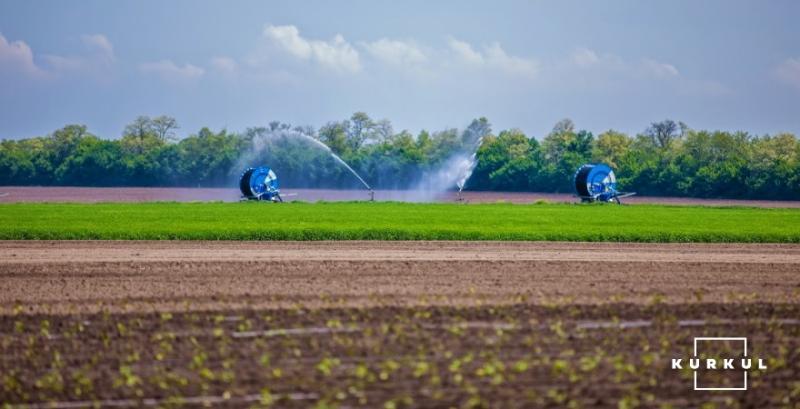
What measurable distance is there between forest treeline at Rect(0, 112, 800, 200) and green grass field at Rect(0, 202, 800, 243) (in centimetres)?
2074

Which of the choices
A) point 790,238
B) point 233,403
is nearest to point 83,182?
point 790,238

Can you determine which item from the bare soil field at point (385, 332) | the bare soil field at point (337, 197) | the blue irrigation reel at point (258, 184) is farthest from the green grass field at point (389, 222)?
the bare soil field at point (337, 197)

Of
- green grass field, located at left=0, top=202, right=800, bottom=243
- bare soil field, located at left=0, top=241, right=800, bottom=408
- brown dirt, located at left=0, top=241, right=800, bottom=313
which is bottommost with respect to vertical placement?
bare soil field, located at left=0, top=241, right=800, bottom=408

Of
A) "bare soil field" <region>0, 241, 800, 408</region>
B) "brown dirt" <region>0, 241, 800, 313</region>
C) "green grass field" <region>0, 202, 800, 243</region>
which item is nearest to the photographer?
"bare soil field" <region>0, 241, 800, 408</region>

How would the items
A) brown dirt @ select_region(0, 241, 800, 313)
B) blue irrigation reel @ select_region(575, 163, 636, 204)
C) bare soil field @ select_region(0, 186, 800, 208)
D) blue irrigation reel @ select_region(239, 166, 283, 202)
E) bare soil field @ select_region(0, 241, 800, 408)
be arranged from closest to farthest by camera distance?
1. bare soil field @ select_region(0, 241, 800, 408)
2. brown dirt @ select_region(0, 241, 800, 313)
3. blue irrigation reel @ select_region(239, 166, 283, 202)
4. blue irrigation reel @ select_region(575, 163, 636, 204)
5. bare soil field @ select_region(0, 186, 800, 208)

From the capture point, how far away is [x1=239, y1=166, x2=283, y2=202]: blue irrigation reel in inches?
2717

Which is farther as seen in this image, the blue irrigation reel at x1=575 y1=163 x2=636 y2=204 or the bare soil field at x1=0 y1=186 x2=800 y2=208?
the bare soil field at x1=0 y1=186 x2=800 y2=208

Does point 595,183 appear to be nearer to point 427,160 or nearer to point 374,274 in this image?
point 427,160

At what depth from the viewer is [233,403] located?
1493cm

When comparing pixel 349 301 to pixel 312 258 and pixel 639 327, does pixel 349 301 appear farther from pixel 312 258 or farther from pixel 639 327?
pixel 312 258

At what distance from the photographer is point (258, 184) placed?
228 feet

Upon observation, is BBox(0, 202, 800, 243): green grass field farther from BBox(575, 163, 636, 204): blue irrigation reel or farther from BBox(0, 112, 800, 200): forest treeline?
BBox(0, 112, 800, 200): forest treeline

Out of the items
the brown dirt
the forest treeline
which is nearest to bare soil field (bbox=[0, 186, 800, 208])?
the forest treeline

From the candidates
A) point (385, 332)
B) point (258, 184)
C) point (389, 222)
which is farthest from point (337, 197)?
point (385, 332)
